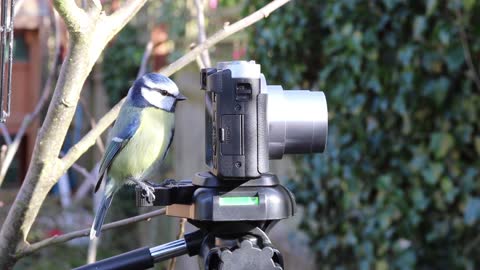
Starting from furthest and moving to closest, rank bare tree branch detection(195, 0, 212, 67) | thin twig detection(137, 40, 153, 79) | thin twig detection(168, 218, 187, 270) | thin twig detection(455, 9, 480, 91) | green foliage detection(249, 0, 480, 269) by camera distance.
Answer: green foliage detection(249, 0, 480, 269) < thin twig detection(455, 9, 480, 91) < thin twig detection(137, 40, 153, 79) < bare tree branch detection(195, 0, 212, 67) < thin twig detection(168, 218, 187, 270)

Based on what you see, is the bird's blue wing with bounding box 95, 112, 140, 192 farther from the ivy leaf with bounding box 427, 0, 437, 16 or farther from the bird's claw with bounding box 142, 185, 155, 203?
the ivy leaf with bounding box 427, 0, 437, 16

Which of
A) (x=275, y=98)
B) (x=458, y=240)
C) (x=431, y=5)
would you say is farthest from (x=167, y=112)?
(x=458, y=240)

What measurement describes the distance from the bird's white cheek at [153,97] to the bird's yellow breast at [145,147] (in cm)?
4

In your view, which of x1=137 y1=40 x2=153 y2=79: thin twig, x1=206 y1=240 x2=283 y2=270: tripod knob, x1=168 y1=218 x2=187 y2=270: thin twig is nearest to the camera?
x1=206 y1=240 x2=283 y2=270: tripod knob

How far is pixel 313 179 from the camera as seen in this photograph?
3.95m

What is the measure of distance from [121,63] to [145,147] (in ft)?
19.3

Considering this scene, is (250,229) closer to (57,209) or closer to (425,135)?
(425,135)

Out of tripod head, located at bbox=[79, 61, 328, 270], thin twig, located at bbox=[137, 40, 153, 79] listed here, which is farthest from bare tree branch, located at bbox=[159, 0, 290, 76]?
thin twig, located at bbox=[137, 40, 153, 79]

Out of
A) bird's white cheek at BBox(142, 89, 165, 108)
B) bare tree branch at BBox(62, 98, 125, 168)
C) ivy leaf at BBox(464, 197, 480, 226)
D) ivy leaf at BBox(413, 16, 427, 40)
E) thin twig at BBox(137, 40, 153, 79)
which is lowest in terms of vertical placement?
ivy leaf at BBox(464, 197, 480, 226)

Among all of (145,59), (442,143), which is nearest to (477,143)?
(442,143)

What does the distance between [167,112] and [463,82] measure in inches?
63.4

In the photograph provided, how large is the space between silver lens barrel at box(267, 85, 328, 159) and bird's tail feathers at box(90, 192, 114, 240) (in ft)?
1.26

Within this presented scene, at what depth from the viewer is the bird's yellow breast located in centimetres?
177

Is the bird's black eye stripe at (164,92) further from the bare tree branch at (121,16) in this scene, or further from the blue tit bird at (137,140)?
the bare tree branch at (121,16)
